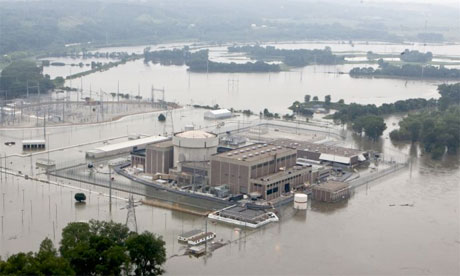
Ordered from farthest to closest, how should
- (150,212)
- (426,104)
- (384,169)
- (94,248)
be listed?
(426,104)
(384,169)
(150,212)
(94,248)

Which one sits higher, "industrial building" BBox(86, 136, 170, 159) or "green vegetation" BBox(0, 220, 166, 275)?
"green vegetation" BBox(0, 220, 166, 275)

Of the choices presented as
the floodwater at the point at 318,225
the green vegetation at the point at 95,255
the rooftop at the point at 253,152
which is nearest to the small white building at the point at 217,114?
the floodwater at the point at 318,225

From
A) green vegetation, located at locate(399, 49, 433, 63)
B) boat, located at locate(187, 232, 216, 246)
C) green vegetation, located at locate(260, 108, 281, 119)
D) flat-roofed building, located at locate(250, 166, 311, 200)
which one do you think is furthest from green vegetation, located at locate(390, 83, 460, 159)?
green vegetation, located at locate(399, 49, 433, 63)

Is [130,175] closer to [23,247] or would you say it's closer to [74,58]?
[23,247]

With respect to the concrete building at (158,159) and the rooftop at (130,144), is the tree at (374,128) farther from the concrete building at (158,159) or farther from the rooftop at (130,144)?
the concrete building at (158,159)

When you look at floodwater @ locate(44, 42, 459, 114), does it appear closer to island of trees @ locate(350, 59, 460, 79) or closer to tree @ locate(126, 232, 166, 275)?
island of trees @ locate(350, 59, 460, 79)

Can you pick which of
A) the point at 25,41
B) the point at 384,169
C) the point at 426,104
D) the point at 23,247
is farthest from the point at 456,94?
the point at 25,41

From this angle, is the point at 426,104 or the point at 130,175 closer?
the point at 130,175
